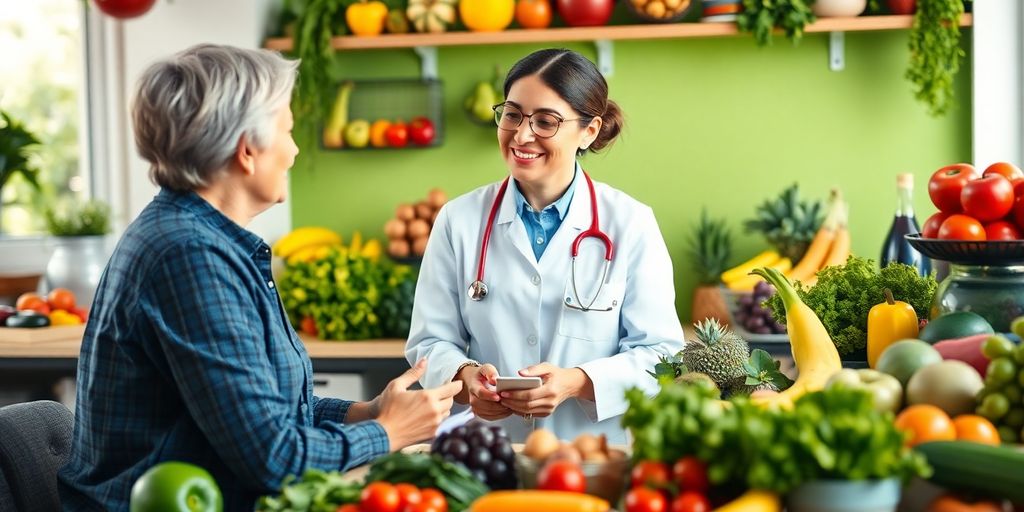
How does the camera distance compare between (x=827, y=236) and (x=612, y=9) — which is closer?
(x=827, y=236)

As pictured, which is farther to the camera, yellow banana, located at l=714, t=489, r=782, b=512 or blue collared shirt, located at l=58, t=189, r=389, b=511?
blue collared shirt, located at l=58, t=189, r=389, b=511

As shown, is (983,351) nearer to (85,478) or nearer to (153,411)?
(153,411)

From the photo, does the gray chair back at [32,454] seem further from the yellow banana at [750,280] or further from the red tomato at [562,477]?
the yellow banana at [750,280]

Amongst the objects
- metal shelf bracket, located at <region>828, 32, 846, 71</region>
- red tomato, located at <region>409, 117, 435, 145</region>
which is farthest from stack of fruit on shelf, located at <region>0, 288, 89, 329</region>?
metal shelf bracket, located at <region>828, 32, 846, 71</region>

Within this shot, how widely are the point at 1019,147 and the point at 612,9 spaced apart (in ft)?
4.98

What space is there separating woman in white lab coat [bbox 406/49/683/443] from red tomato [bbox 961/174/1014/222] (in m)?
0.80

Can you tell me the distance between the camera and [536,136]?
8.12 ft

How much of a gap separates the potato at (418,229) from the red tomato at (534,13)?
2.67 feet

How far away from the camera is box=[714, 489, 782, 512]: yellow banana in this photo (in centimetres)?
129

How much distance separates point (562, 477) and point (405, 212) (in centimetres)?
281

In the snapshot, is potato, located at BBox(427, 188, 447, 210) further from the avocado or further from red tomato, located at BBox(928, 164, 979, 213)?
the avocado

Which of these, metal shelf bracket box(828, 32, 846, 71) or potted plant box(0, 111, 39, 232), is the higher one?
metal shelf bracket box(828, 32, 846, 71)

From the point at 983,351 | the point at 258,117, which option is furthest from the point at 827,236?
the point at 258,117

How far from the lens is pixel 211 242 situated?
1.67 meters
